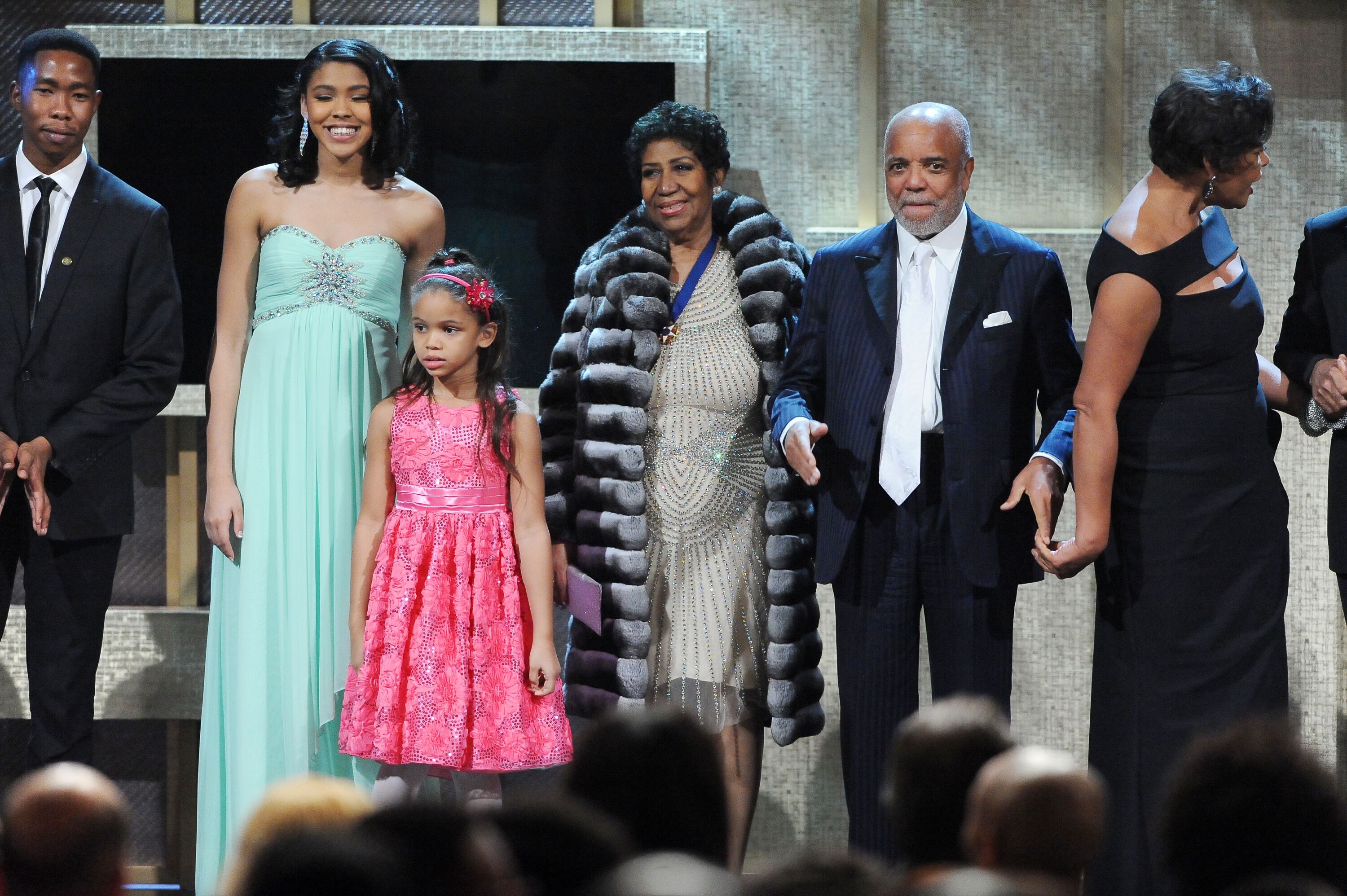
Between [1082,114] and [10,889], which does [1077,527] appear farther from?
[10,889]

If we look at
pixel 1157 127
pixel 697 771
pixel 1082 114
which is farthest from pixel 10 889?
pixel 1082 114

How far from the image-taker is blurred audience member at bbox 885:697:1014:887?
1556mm

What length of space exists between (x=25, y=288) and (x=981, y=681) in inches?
91.1

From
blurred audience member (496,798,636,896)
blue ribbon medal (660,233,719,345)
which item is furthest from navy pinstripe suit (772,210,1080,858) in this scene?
blurred audience member (496,798,636,896)

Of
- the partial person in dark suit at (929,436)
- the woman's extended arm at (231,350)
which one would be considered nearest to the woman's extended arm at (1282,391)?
the partial person in dark suit at (929,436)

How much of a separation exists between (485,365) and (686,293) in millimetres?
488

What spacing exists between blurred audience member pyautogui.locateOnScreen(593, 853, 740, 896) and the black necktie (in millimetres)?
2716

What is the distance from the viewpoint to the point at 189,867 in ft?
14.4

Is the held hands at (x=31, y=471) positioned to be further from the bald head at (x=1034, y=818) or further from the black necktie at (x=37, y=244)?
the bald head at (x=1034, y=818)

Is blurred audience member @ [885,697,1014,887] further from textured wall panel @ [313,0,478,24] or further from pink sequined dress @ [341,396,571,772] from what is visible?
textured wall panel @ [313,0,478,24]

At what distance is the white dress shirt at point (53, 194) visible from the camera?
11.6 ft

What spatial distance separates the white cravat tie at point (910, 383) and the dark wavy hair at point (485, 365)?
2.71 feet

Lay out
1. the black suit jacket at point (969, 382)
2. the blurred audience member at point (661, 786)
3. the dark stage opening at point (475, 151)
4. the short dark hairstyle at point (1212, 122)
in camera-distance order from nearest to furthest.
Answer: the blurred audience member at point (661, 786), the short dark hairstyle at point (1212, 122), the black suit jacket at point (969, 382), the dark stage opening at point (475, 151)

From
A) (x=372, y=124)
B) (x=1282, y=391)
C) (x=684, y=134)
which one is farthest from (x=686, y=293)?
(x=1282, y=391)
